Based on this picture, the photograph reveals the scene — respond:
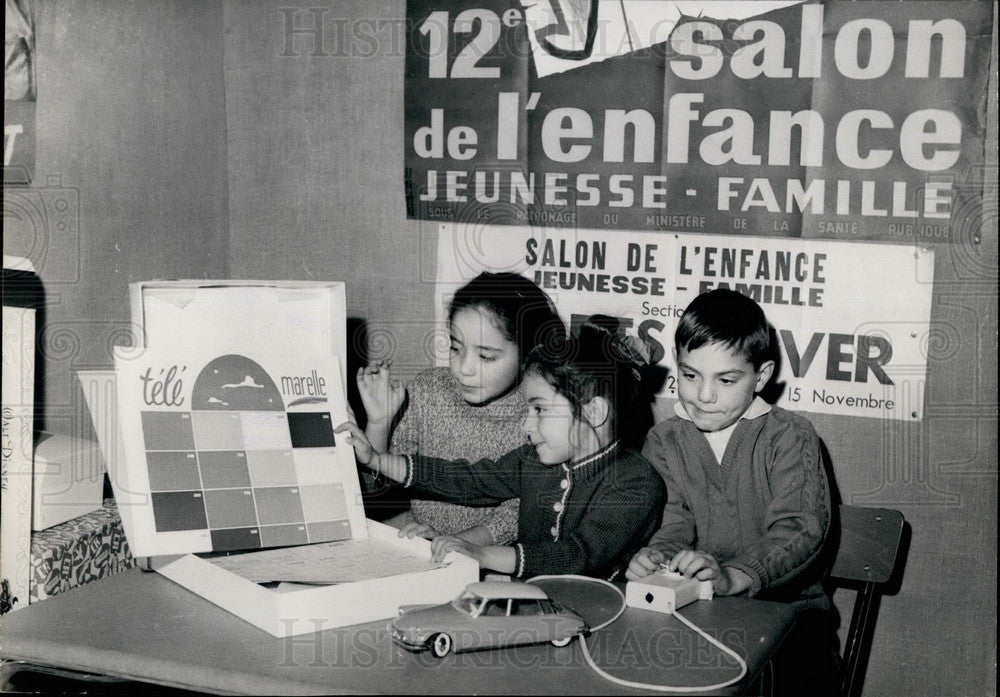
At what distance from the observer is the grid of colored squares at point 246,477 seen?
1.32m

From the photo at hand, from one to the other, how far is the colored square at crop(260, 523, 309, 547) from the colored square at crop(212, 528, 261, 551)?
0.01 metres

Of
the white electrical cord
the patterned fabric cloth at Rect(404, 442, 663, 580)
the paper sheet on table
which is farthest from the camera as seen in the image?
the patterned fabric cloth at Rect(404, 442, 663, 580)

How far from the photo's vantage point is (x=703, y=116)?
6.25 ft

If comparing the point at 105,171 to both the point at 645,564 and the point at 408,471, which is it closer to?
the point at 408,471

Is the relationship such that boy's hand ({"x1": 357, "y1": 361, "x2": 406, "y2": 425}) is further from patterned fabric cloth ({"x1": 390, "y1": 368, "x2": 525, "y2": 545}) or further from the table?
the table

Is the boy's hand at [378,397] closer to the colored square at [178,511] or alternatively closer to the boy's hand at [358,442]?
the boy's hand at [358,442]

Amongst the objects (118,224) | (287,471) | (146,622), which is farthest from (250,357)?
(118,224)

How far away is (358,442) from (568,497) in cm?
36

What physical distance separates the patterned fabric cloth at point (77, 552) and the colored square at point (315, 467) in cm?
41

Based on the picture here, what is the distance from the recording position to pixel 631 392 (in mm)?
1724

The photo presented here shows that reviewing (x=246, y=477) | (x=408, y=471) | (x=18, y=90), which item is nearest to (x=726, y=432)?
(x=408, y=471)

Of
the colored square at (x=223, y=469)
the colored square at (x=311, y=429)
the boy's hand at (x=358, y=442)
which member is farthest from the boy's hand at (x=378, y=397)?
the colored square at (x=223, y=469)

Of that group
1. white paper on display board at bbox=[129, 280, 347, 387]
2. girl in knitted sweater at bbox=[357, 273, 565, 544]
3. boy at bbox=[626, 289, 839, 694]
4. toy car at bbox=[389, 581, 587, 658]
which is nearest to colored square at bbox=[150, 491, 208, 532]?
white paper on display board at bbox=[129, 280, 347, 387]

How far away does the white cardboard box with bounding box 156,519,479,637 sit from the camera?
44.3 inches
